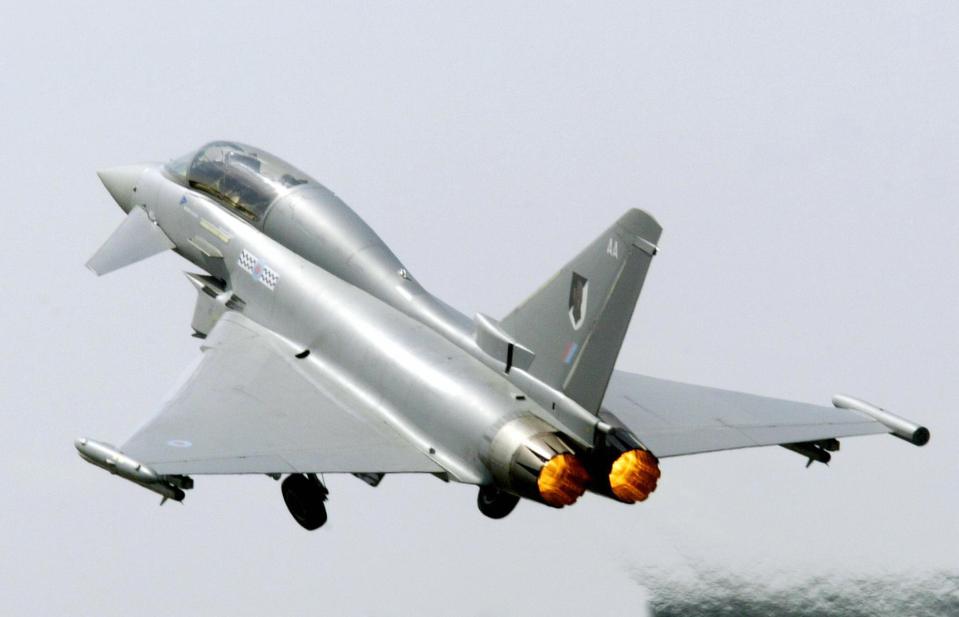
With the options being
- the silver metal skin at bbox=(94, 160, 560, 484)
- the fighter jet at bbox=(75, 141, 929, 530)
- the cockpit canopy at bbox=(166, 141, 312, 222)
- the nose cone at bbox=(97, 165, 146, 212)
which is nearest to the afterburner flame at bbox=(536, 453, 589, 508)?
the fighter jet at bbox=(75, 141, 929, 530)

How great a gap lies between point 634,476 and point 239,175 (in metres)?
7.72

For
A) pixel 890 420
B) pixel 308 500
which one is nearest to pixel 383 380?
pixel 308 500

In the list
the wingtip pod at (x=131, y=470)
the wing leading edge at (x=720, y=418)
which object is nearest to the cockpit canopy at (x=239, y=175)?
the wingtip pod at (x=131, y=470)

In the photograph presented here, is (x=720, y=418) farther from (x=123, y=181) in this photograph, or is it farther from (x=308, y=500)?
(x=123, y=181)

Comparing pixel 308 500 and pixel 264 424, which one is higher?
pixel 264 424

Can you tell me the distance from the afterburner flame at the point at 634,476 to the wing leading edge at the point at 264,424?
6.61 ft

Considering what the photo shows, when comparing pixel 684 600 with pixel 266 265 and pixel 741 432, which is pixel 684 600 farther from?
pixel 266 265

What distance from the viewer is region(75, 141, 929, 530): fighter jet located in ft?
56.5

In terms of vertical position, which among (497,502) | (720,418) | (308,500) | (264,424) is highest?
(720,418)

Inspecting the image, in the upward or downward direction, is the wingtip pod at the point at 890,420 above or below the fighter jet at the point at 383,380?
above

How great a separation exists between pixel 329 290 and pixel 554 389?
375 centimetres

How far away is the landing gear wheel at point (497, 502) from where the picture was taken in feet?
61.0

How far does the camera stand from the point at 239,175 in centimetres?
2223

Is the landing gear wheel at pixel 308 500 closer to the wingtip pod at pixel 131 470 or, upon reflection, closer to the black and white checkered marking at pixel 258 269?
the wingtip pod at pixel 131 470
